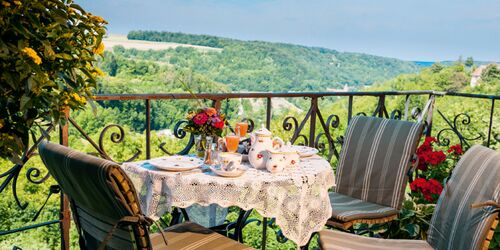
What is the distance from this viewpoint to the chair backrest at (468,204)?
5.55 ft

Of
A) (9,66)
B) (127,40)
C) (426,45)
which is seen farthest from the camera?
(426,45)

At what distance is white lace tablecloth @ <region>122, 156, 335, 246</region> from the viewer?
6.29 ft

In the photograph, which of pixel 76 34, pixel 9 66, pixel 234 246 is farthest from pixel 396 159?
pixel 9 66

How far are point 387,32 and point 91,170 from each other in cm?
1007

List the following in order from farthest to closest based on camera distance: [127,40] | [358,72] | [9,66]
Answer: [358,72] → [127,40] → [9,66]

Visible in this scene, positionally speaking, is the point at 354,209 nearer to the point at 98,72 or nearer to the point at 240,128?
the point at 240,128

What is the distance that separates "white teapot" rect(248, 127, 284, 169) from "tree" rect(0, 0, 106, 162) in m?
0.77

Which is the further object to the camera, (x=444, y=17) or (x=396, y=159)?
(x=444, y=17)

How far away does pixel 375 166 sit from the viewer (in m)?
2.89

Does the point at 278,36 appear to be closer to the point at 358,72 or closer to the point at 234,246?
the point at 358,72

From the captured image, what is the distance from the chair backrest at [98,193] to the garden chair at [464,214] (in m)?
0.96

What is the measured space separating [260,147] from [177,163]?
393 millimetres

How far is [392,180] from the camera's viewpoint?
9.23 feet

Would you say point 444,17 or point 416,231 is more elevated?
point 444,17
